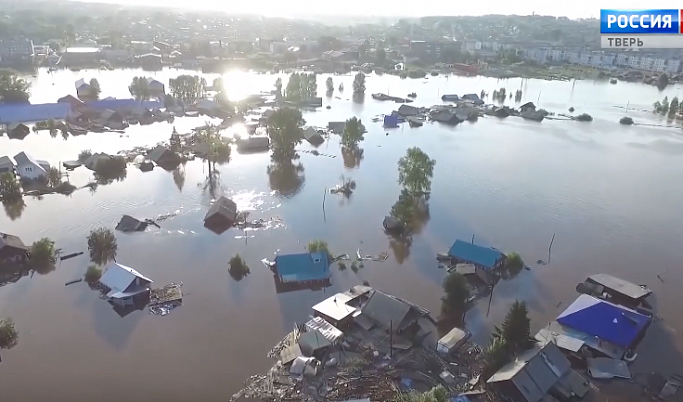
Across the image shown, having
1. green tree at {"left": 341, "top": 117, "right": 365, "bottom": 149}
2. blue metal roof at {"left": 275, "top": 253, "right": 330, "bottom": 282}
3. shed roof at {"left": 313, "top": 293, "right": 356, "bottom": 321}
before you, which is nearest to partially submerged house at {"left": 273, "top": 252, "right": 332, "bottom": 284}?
blue metal roof at {"left": 275, "top": 253, "right": 330, "bottom": 282}

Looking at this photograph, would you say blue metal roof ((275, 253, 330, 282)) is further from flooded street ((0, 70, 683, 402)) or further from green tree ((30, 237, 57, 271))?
green tree ((30, 237, 57, 271))

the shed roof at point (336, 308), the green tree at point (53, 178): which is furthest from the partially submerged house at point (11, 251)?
the shed roof at point (336, 308)

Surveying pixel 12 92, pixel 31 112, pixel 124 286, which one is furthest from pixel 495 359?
pixel 12 92

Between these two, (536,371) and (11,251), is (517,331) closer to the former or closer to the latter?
(536,371)

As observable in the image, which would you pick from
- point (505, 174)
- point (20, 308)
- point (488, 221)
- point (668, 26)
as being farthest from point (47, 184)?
point (668, 26)

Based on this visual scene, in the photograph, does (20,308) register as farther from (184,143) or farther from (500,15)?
(500,15)
